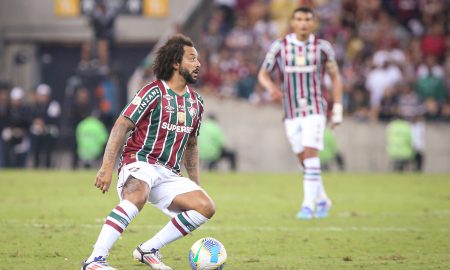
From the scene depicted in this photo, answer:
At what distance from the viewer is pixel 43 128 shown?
26828 mm

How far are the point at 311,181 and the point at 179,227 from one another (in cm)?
473

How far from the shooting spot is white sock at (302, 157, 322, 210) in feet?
43.5

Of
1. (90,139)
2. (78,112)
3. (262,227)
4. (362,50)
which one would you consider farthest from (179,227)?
(362,50)

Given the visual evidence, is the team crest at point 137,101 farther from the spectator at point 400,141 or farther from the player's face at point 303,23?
the spectator at point 400,141

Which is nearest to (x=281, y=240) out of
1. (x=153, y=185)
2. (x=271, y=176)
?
(x=153, y=185)

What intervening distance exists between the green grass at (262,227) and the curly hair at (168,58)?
163 centimetres

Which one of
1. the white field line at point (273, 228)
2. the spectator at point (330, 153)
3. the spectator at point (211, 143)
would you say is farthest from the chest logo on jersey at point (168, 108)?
the spectator at point (330, 153)

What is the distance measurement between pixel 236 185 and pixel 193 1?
1103cm

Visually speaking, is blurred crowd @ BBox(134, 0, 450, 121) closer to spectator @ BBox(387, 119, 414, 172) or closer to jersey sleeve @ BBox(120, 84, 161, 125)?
spectator @ BBox(387, 119, 414, 172)

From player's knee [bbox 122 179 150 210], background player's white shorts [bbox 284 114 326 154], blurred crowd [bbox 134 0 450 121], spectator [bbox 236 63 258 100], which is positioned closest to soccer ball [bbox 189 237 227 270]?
Result: player's knee [bbox 122 179 150 210]

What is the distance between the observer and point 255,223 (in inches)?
511

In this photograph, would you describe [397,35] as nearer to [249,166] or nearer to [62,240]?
[249,166]

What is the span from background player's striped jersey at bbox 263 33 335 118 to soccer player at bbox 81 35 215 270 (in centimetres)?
454

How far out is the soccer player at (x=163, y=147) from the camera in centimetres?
864
